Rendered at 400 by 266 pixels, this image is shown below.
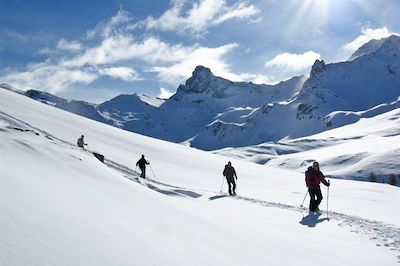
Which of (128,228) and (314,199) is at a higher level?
(314,199)

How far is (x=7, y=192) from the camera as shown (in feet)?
22.3

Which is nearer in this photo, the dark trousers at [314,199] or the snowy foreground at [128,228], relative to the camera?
the snowy foreground at [128,228]

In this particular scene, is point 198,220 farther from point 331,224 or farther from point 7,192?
point 331,224

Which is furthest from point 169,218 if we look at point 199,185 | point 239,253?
point 199,185

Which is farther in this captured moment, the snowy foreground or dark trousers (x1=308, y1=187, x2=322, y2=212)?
dark trousers (x1=308, y1=187, x2=322, y2=212)

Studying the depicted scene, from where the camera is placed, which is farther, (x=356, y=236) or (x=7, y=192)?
(x=356, y=236)

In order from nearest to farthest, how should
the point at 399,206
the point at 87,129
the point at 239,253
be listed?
the point at 239,253 < the point at 399,206 < the point at 87,129

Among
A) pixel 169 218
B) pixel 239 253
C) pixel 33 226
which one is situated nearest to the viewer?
pixel 33 226

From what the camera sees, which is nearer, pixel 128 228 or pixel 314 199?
pixel 128 228

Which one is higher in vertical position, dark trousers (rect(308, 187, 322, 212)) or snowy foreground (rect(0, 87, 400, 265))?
dark trousers (rect(308, 187, 322, 212))

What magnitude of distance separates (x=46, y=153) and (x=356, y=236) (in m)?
8.20

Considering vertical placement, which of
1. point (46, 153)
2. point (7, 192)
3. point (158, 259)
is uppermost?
point (46, 153)

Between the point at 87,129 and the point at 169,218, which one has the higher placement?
the point at 87,129

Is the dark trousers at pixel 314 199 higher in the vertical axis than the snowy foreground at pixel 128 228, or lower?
higher
